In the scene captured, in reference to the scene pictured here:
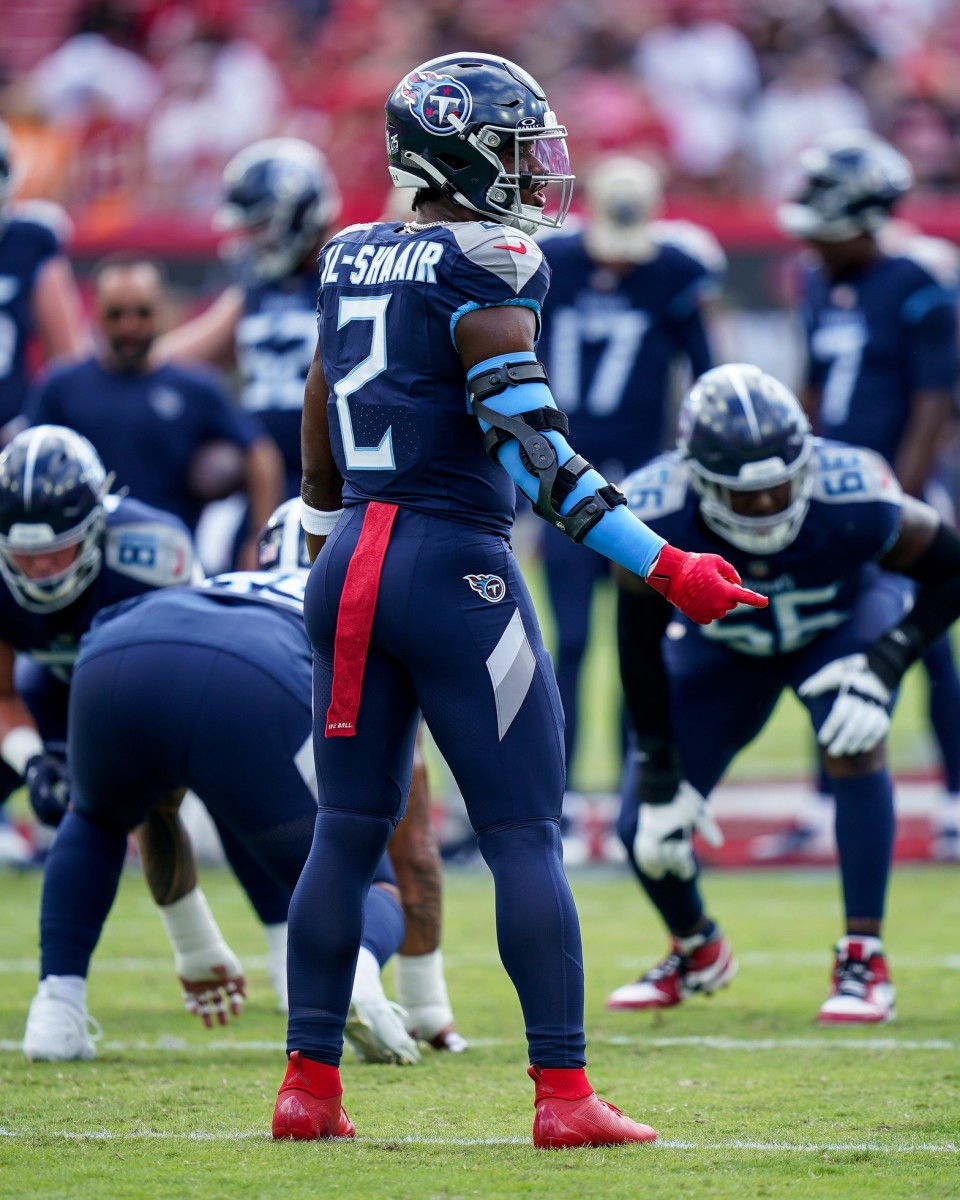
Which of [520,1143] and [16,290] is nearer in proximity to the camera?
[520,1143]

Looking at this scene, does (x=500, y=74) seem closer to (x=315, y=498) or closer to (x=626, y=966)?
(x=315, y=498)

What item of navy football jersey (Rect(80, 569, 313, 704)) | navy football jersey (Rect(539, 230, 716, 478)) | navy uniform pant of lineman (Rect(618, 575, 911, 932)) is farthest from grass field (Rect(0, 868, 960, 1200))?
navy football jersey (Rect(539, 230, 716, 478))

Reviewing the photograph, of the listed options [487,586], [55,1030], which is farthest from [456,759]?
[55,1030]

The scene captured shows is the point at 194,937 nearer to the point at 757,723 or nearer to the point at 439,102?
the point at 757,723

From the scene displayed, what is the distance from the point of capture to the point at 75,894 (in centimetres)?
422

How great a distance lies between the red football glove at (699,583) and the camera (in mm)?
3090

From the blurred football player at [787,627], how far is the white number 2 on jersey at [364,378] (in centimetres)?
127

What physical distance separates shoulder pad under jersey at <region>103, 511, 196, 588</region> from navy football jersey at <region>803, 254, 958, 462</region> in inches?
132

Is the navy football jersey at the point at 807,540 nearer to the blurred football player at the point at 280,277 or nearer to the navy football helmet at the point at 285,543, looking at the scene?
the navy football helmet at the point at 285,543

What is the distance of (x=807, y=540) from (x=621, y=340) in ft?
9.88

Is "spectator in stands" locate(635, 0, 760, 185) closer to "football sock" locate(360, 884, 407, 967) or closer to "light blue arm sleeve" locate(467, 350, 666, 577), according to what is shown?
"football sock" locate(360, 884, 407, 967)

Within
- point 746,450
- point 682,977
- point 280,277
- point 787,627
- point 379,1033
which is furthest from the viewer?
point 280,277

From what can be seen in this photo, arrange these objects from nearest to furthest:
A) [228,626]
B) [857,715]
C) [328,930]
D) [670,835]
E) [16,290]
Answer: [328,930]
[228,626]
[857,715]
[670,835]
[16,290]

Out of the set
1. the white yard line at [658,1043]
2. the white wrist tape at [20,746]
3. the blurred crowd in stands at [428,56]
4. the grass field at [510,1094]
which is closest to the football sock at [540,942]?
the grass field at [510,1094]
